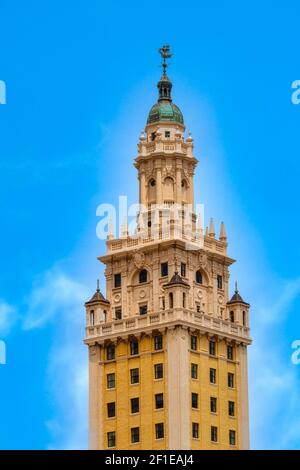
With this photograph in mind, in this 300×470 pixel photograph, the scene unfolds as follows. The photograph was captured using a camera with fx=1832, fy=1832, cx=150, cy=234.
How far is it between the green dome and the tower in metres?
0.10

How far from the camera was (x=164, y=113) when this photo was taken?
616 feet

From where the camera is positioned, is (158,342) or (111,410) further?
(111,410)

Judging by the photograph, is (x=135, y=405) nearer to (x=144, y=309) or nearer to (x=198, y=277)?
(x=144, y=309)

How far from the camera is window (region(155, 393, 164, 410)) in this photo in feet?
567

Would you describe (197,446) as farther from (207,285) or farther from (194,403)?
(207,285)

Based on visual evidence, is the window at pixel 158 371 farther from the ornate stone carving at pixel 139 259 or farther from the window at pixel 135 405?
the ornate stone carving at pixel 139 259

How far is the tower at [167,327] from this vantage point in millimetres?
173125

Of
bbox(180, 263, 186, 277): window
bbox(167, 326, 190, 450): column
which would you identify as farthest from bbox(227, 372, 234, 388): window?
bbox(180, 263, 186, 277): window

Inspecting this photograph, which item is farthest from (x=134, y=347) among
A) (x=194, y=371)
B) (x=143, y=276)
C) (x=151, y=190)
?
(x=151, y=190)

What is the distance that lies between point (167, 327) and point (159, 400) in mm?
7045

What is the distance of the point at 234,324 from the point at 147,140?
21469mm

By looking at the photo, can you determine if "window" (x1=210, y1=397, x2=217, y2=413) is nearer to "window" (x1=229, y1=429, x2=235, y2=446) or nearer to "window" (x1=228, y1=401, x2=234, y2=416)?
"window" (x1=228, y1=401, x2=234, y2=416)
